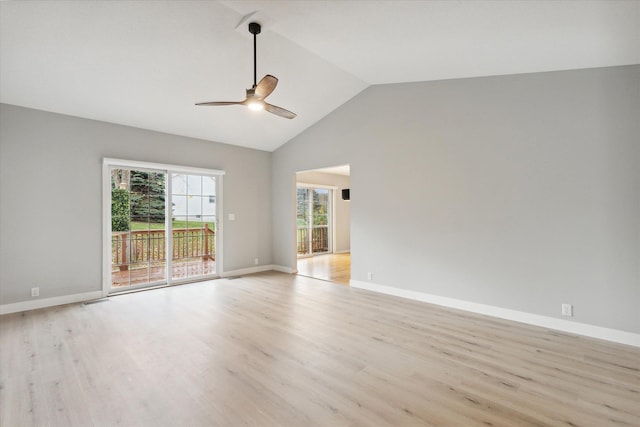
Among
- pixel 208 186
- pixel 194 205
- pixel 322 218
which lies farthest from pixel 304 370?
pixel 322 218

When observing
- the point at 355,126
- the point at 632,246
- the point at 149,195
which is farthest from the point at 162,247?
the point at 632,246

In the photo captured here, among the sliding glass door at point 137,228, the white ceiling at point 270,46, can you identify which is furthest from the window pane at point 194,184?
the white ceiling at point 270,46

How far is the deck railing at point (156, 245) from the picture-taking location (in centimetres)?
482

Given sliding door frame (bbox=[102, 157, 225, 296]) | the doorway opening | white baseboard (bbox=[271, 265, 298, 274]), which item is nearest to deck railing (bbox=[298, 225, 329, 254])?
the doorway opening

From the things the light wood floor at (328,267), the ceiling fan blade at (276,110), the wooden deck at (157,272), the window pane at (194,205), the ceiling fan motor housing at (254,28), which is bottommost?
the light wood floor at (328,267)

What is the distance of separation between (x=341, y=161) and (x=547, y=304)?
3.60m

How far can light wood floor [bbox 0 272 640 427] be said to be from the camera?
6.23 ft

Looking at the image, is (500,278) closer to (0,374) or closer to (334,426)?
(334,426)

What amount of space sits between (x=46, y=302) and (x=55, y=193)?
1538 millimetres

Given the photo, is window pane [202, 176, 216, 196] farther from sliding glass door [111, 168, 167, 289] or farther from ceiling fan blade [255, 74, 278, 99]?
ceiling fan blade [255, 74, 278, 99]

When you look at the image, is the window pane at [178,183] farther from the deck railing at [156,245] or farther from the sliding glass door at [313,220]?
the sliding glass door at [313,220]

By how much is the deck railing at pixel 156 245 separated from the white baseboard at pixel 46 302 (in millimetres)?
563

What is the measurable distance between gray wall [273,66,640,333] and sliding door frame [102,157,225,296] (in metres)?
2.73

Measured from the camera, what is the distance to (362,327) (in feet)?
11.0
